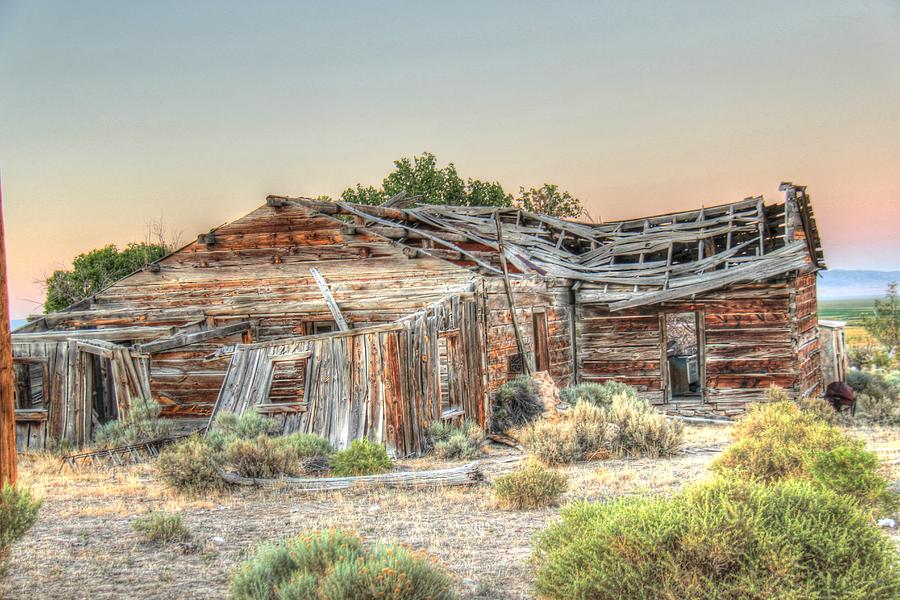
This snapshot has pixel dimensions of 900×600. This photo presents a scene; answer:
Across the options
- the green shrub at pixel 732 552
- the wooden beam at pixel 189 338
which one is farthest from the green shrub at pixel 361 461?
the wooden beam at pixel 189 338

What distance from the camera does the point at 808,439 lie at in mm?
9211

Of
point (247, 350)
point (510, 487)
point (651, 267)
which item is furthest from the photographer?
point (651, 267)

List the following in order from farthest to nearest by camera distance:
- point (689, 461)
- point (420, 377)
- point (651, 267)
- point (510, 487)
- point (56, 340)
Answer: point (651, 267)
point (56, 340)
point (420, 377)
point (689, 461)
point (510, 487)

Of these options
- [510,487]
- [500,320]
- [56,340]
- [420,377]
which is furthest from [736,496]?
[56,340]

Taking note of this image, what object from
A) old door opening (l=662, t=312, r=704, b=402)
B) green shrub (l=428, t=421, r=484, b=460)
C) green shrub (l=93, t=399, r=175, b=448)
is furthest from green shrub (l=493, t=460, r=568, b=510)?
old door opening (l=662, t=312, r=704, b=402)

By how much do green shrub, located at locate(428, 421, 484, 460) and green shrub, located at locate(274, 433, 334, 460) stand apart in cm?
164

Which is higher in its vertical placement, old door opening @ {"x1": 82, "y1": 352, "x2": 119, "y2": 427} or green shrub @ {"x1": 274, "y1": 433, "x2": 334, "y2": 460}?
old door opening @ {"x1": 82, "y1": 352, "x2": 119, "y2": 427}

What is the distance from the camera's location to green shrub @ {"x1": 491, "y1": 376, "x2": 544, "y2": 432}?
14.8m

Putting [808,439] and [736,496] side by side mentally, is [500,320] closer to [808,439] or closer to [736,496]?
[808,439]

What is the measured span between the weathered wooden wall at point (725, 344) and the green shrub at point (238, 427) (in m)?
9.14

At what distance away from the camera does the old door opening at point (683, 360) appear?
18.2 m

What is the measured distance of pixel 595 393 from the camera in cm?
1695

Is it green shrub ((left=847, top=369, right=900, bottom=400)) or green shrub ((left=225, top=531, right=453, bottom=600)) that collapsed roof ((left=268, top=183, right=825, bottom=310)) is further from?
green shrub ((left=225, top=531, right=453, bottom=600))

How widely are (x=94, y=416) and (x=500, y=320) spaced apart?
24.8 feet
